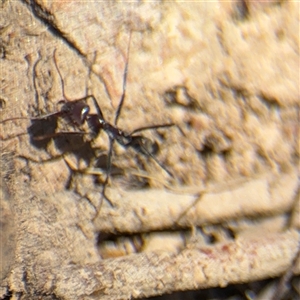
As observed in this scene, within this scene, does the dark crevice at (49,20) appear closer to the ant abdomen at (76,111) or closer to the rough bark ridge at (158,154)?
the rough bark ridge at (158,154)

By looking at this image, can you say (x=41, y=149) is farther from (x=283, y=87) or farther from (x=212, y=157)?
(x=283, y=87)

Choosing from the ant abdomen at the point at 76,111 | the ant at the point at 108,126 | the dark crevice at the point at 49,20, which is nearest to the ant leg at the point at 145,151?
the ant at the point at 108,126

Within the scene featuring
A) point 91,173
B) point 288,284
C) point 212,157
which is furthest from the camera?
point 91,173

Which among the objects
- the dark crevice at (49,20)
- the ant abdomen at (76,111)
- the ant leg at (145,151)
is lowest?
the ant leg at (145,151)

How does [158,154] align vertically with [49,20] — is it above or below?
below

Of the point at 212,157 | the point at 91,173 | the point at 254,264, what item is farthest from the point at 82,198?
the point at 254,264

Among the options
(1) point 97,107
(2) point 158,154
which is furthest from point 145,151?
(1) point 97,107

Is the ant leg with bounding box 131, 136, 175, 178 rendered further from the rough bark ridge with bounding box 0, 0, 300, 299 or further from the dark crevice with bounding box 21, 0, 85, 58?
the dark crevice with bounding box 21, 0, 85, 58

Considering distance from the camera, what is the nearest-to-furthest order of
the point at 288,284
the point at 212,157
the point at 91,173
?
the point at 288,284 → the point at 212,157 → the point at 91,173

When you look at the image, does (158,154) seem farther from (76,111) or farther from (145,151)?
(76,111)

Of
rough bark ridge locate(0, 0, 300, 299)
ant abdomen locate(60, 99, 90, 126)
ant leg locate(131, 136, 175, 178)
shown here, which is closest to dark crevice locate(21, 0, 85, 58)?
rough bark ridge locate(0, 0, 300, 299)

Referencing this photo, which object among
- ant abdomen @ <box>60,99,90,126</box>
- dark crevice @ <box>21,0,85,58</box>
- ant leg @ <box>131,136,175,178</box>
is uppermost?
dark crevice @ <box>21,0,85,58</box>
